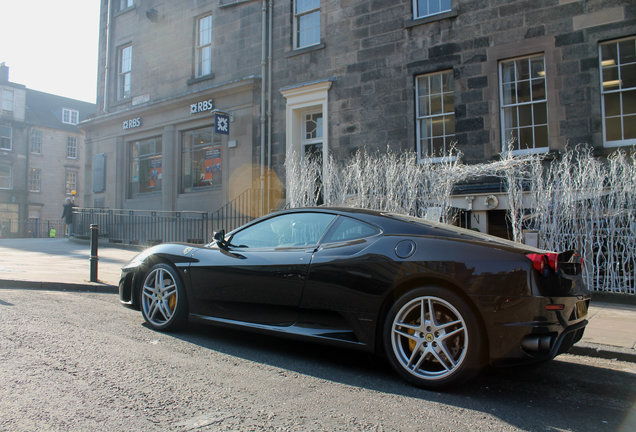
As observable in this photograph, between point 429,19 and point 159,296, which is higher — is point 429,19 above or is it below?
above

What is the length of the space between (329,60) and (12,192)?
36.0 metres

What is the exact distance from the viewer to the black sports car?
3.42 m

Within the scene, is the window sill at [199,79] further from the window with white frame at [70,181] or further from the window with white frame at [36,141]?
the window with white frame at [36,141]

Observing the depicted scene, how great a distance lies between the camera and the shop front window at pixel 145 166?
18875 mm

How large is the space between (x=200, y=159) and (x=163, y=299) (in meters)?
12.6

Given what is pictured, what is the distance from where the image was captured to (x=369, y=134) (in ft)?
41.7

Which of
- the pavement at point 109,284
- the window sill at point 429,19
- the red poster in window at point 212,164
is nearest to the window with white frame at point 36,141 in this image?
the pavement at point 109,284

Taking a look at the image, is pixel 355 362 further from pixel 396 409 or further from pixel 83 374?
pixel 83 374

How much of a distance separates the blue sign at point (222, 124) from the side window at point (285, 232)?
10826 mm

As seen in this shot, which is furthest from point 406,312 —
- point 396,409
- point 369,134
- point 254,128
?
point 254,128

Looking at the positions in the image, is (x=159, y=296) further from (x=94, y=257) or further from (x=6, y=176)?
(x=6, y=176)

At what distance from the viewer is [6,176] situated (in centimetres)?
3981

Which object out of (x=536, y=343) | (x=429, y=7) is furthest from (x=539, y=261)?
(x=429, y=7)

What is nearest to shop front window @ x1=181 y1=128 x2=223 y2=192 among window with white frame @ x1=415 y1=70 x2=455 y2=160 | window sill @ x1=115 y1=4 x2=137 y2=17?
window sill @ x1=115 y1=4 x2=137 y2=17
